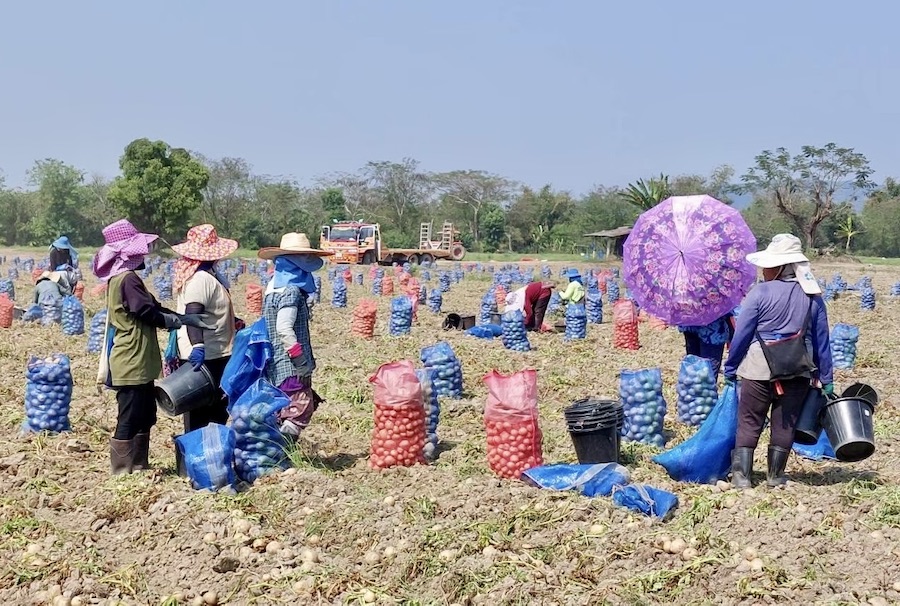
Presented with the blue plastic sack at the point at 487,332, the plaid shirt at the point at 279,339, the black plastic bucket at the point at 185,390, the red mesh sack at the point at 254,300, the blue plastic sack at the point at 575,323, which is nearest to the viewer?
the black plastic bucket at the point at 185,390

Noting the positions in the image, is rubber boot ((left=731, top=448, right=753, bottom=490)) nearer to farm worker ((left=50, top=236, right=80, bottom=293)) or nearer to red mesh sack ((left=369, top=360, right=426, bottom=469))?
red mesh sack ((left=369, top=360, right=426, bottom=469))

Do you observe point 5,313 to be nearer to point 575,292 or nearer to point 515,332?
point 515,332

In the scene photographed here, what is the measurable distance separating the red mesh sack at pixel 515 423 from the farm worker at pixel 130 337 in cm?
179

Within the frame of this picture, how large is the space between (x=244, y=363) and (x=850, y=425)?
3.39m

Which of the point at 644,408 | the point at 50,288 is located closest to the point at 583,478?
the point at 644,408

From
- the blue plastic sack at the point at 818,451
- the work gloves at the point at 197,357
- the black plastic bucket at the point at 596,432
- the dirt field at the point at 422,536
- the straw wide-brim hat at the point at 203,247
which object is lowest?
the dirt field at the point at 422,536

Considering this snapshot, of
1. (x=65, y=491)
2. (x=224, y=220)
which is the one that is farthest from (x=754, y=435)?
(x=224, y=220)

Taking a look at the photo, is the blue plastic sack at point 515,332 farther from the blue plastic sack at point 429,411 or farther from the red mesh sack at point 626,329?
the blue plastic sack at point 429,411

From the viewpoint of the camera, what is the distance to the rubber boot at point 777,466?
4867 mm

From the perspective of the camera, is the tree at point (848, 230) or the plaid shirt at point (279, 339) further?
the tree at point (848, 230)

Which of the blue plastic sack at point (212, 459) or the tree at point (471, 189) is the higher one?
the tree at point (471, 189)

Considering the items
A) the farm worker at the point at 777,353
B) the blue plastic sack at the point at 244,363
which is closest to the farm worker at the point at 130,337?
the blue plastic sack at the point at 244,363

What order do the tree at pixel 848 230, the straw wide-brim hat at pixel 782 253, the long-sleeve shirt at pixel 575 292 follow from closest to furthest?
1. the straw wide-brim hat at pixel 782 253
2. the long-sleeve shirt at pixel 575 292
3. the tree at pixel 848 230

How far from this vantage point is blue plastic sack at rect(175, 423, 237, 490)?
4816mm
